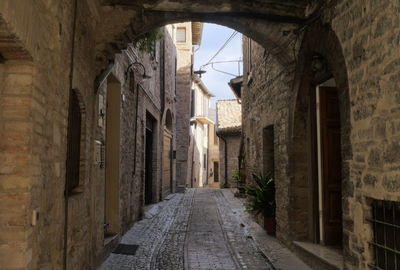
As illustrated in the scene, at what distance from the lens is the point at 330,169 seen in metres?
5.83

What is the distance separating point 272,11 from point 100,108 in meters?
3.07

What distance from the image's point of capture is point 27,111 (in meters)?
2.77

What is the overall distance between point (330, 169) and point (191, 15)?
3279 millimetres


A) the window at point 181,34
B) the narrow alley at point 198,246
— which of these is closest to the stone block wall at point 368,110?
the narrow alley at point 198,246

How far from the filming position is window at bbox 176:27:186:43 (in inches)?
874

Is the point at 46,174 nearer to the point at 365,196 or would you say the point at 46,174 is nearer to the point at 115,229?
the point at 365,196

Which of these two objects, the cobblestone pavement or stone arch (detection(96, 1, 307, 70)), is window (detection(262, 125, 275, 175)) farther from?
stone arch (detection(96, 1, 307, 70))

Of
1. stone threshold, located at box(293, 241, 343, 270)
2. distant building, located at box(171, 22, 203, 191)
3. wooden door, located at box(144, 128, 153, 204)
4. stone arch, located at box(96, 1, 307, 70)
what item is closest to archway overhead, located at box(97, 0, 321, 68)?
stone arch, located at box(96, 1, 307, 70)

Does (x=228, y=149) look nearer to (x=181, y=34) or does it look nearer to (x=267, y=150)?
(x=181, y=34)

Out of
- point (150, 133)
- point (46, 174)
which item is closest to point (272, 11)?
point (46, 174)

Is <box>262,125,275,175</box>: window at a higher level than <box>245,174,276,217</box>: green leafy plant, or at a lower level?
higher

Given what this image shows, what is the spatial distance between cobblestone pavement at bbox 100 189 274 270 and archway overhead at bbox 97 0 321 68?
3.14 metres

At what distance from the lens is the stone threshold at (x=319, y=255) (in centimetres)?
470

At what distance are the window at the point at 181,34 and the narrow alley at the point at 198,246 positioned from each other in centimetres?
1378
